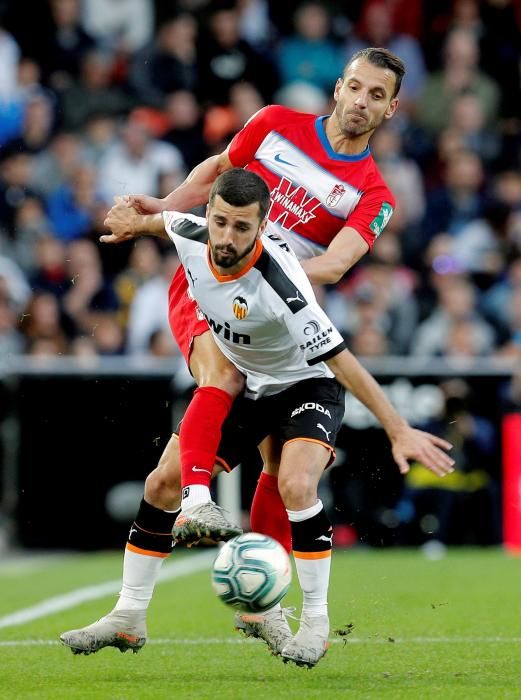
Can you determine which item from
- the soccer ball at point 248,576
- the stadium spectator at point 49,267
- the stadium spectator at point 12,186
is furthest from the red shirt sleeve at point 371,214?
the stadium spectator at point 12,186

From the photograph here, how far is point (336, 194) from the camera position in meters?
6.80

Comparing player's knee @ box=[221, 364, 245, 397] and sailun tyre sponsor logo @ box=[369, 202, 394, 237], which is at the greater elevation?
sailun tyre sponsor logo @ box=[369, 202, 394, 237]

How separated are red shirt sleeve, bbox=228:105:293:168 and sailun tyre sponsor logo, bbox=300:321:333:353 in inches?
50.0

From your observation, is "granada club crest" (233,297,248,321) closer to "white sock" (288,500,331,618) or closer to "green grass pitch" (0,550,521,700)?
"white sock" (288,500,331,618)

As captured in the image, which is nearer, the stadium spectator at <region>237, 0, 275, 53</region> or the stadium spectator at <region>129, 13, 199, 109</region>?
the stadium spectator at <region>129, 13, 199, 109</region>

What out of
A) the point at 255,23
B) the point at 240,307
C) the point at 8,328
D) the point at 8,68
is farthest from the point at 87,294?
the point at 240,307

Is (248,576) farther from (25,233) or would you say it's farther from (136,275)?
(25,233)

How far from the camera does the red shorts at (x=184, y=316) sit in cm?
675

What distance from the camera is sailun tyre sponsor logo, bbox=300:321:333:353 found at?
600 centimetres

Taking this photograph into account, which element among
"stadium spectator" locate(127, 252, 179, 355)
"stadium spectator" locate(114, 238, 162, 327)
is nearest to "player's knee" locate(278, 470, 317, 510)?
"stadium spectator" locate(127, 252, 179, 355)

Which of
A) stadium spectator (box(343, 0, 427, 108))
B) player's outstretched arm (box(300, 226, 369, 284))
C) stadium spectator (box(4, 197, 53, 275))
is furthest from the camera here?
stadium spectator (box(343, 0, 427, 108))

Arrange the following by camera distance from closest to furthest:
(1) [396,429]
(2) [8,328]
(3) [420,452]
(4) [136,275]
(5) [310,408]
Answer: (3) [420,452] → (1) [396,429] → (5) [310,408] → (2) [8,328] → (4) [136,275]

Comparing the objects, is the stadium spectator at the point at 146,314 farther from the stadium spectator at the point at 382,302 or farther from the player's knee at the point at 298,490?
the player's knee at the point at 298,490

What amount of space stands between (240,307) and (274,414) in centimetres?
65
